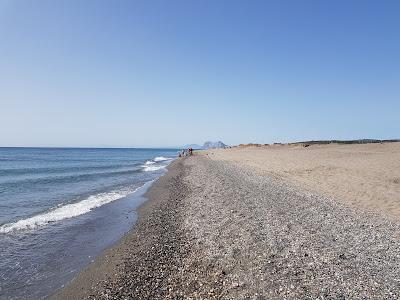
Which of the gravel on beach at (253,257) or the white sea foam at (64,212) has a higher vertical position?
the gravel on beach at (253,257)

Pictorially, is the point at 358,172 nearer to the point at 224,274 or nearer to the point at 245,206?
the point at 245,206

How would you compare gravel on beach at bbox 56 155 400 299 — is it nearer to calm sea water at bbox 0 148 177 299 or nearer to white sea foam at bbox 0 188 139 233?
calm sea water at bbox 0 148 177 299

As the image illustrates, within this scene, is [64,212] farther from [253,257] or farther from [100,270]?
[253,257]

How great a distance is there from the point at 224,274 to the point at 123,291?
111 inches

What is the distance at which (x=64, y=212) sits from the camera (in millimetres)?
20484

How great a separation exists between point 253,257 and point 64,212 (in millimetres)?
14095

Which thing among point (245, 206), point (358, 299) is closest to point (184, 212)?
point (245, 206)

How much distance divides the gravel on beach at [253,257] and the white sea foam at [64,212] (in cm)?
493

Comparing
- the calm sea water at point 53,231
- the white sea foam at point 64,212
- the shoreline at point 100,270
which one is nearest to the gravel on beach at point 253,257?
the shoreline at point 100,270


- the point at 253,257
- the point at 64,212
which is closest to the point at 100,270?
the point at 253,257

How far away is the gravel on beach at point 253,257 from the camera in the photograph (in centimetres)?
862

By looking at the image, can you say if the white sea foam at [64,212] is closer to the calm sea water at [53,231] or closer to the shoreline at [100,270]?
the calm sea water at [53,231]

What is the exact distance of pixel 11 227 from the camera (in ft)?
55.4

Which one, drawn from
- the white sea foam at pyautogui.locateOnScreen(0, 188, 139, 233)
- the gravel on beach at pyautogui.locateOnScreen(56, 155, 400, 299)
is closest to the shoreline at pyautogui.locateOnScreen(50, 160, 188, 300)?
the gravel on beach at pyautogui.locateOnScreen(56, 155, 400, 299)
